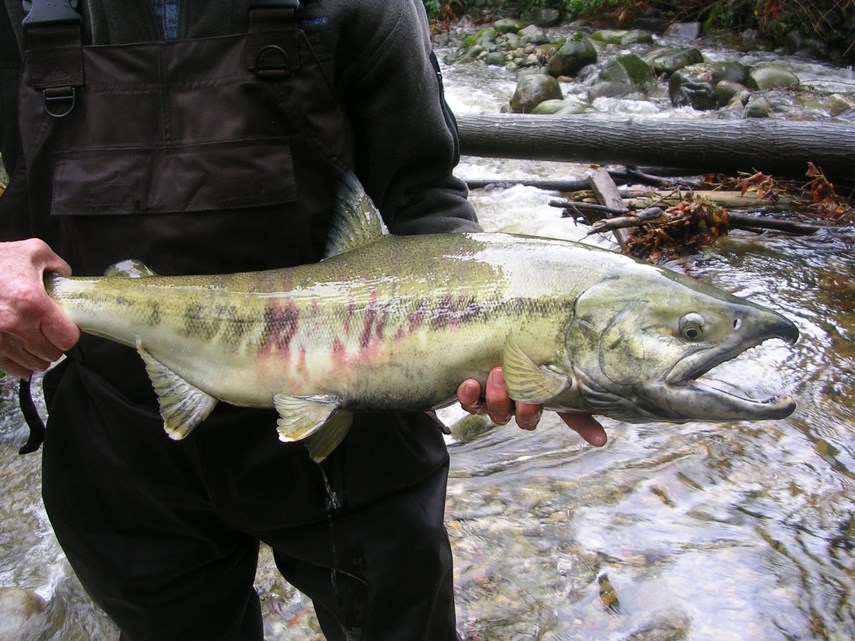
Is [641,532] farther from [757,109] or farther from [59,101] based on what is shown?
[757,109]

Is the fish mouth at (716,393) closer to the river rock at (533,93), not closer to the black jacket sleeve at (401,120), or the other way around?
the black jacket sleeve at (401,120)

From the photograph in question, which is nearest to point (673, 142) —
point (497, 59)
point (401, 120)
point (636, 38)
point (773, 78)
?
point (773, 78)

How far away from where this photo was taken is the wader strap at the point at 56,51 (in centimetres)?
195

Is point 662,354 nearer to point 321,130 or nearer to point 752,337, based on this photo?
point 752,337

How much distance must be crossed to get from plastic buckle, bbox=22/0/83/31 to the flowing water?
2593 millimetres

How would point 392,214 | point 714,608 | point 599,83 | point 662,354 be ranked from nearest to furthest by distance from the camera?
point 662,354, point 392,214, point 714,608, point 599,83

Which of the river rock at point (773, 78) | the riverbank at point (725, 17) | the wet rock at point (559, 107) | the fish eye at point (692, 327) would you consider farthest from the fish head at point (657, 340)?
the riverbank at point (725, 17)

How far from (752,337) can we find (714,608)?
1885 millimetres

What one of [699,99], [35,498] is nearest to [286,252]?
[35,498]

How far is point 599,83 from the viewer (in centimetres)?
1350

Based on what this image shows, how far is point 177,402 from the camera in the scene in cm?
203

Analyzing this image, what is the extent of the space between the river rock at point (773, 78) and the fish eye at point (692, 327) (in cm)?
1236

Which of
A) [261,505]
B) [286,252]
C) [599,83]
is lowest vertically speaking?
[599,83]

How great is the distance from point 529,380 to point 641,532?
2.20m
